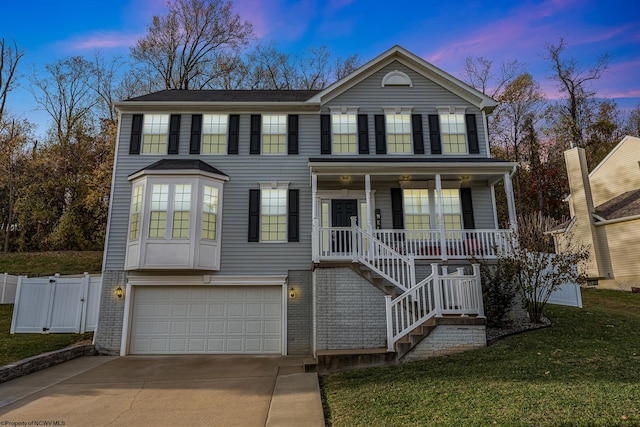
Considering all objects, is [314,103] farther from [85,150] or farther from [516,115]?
[516,115]

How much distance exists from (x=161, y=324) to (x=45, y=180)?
1573 centimetres

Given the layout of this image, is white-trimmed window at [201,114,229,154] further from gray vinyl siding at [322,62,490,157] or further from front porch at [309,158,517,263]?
gray vinyl siding at [322,62,490,157]

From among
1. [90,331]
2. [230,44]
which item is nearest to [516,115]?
[230,44]

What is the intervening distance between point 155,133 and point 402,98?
8374 mm

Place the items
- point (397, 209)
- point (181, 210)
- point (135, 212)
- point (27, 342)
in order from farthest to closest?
point (397, 209), point (135, 212), point (181, 210), point (27, 342)

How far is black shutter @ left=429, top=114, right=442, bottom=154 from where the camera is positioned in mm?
12047

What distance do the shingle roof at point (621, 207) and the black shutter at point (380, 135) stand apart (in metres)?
13.9

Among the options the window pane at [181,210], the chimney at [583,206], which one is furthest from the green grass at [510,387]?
the chimney at [583,206]

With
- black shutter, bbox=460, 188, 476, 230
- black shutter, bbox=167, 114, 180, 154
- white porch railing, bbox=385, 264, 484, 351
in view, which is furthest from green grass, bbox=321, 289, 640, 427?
black shutter, bbox=167, 114, 180, 154

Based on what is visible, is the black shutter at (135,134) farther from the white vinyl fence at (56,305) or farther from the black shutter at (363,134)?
the black shutter at (363,134)

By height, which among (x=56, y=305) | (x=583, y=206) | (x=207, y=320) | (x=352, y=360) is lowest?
(x=352, y=360)

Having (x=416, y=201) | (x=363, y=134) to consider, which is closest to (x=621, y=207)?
(x=416, y=201)

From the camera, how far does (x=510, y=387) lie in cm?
509

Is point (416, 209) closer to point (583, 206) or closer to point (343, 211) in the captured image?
point (343, 211)
